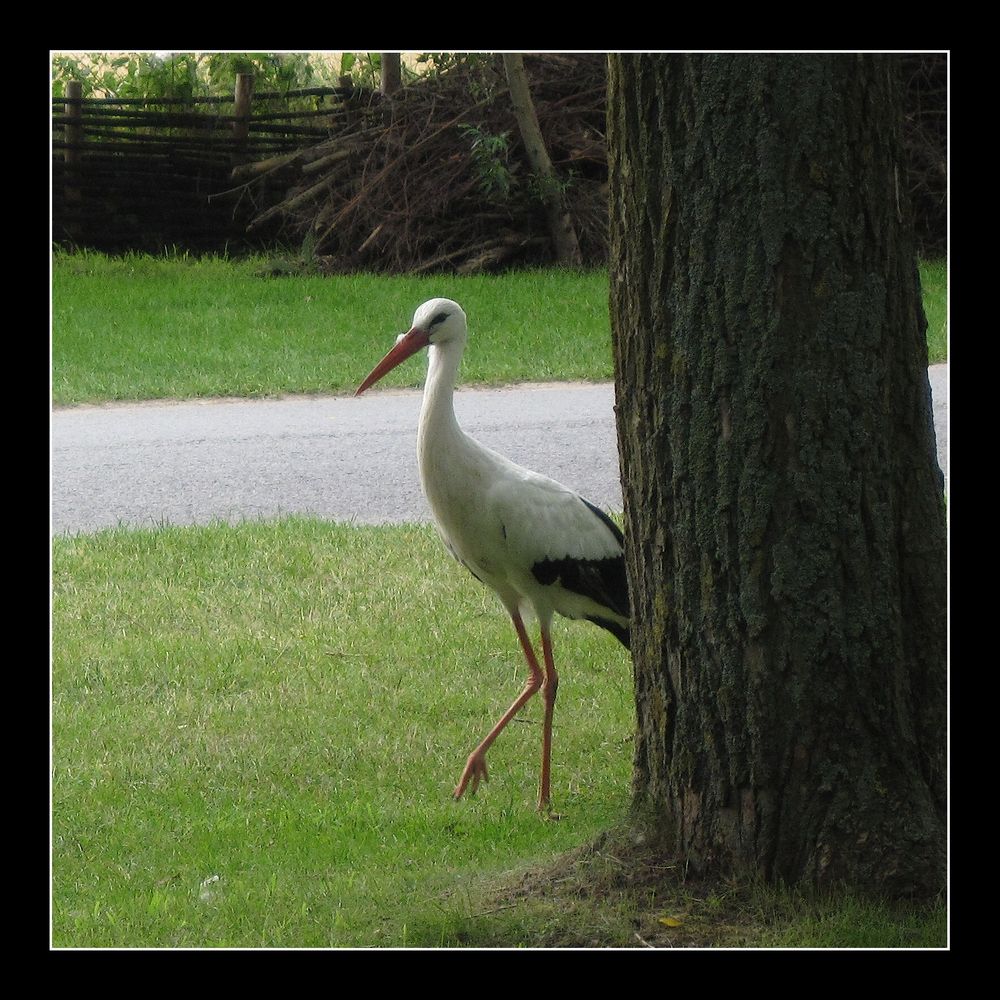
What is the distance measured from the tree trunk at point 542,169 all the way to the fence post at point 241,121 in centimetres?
272

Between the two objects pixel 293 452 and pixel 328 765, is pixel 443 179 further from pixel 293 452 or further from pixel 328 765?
pixel 328 765

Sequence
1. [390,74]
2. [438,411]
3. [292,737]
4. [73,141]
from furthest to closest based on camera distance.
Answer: [390,74] → [73,141] → [292,737] → [438,411]

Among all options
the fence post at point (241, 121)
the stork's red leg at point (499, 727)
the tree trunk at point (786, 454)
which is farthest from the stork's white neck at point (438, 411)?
the fence post at point (241, 121)

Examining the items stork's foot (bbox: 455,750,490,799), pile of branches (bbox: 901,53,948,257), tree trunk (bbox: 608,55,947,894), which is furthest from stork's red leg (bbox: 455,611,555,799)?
pile of branches (bbox: 901,53,948,257)

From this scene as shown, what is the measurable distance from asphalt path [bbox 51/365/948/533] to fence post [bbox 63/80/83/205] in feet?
16.9

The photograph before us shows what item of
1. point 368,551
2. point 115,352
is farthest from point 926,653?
point 115,352

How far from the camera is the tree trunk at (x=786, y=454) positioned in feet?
9.87

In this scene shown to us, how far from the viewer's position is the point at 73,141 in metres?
13.3

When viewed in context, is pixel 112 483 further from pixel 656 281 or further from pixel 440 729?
pixel 656 281

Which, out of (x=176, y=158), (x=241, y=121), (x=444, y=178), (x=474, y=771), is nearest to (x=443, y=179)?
(x=444, y=178)

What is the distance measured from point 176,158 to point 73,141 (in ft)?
3.23

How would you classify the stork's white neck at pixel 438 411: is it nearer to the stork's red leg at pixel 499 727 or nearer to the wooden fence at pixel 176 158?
the stork's red leg at pixel 499 727

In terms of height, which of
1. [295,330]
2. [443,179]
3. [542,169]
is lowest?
[295,330]

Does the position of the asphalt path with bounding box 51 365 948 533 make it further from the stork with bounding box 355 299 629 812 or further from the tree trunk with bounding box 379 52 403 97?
the tree trunk with bounding box 379 52 403 97
